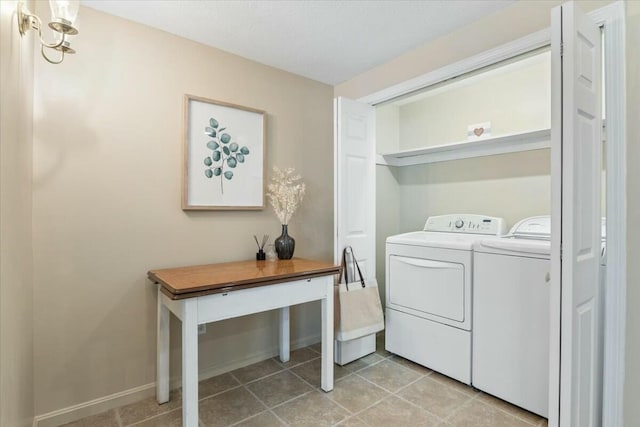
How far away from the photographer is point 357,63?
8.38 feet

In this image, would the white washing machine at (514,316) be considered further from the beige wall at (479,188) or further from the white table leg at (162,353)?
the white table leg at (162,353)

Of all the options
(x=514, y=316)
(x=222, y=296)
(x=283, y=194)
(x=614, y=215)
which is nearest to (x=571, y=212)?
(x=614, y=215)

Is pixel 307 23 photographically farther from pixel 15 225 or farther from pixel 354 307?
pixel 354 307

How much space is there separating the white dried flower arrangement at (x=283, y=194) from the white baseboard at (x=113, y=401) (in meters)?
1.11

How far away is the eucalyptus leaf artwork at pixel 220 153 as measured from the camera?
2244 mm

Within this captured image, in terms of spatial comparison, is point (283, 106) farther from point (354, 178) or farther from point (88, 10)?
point (88, 10)

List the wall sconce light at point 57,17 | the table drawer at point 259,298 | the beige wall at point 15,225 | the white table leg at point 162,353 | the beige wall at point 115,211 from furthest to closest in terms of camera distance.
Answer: the white table leg at point 162,353 → the beige wall at point 115,211 → the table drawer at point 259,298 → the wall sconce light at point 57,17 → the beige wall at point 15,225

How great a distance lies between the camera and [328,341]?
82.6 inches

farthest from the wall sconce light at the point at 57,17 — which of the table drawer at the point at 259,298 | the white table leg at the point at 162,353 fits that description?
the white table leg at the point at 162,353

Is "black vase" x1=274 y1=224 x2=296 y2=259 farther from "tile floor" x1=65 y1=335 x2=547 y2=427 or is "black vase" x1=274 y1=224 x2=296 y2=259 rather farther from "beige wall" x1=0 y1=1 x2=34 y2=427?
"beige wall" x1=0 y1=1 x2=34 y2=427

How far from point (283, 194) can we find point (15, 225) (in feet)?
4.87

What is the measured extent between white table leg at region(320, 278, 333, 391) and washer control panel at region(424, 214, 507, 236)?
1.40 meters

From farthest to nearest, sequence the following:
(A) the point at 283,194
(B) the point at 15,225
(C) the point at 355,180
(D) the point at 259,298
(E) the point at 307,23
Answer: (C) the point at 355,180 < (A) the point at 283,194 < (E) the point at 307,23 < (D) the point at 259,298 < (B) the point at 15,225

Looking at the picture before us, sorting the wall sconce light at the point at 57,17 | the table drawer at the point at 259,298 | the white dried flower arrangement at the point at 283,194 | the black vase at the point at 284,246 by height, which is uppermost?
the wall sconce light at the point at 57,17
